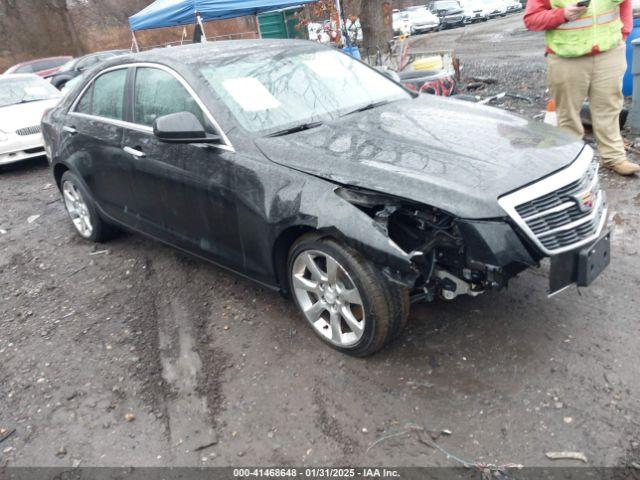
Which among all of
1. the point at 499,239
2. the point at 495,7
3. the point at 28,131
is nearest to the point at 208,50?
the point at 499,239

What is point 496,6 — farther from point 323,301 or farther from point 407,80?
point 323,301

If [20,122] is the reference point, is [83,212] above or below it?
below

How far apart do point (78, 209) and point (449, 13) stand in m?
30.5

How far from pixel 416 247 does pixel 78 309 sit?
8.94ft

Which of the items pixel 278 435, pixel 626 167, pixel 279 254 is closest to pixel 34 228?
pixel 279 254

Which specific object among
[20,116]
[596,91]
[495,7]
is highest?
[20,116]

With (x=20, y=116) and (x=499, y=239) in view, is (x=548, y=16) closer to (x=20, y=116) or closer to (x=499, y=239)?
(x=499, y=239)

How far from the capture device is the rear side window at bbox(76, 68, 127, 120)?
164 inches

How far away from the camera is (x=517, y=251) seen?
8.23 feet

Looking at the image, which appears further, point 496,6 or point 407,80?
point 496,6

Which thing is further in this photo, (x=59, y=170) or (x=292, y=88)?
(x=59, y=170)

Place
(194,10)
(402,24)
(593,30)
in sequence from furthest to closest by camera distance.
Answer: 1. (402,24)
2. (194,10)
3. (593,30)

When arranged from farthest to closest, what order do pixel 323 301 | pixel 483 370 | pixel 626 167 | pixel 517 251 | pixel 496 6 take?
pixel 496 6 < pixel 626 167 < pixel 323 301 < pixel 483 370 < pixel 517 251

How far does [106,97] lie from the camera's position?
438 centimetres
